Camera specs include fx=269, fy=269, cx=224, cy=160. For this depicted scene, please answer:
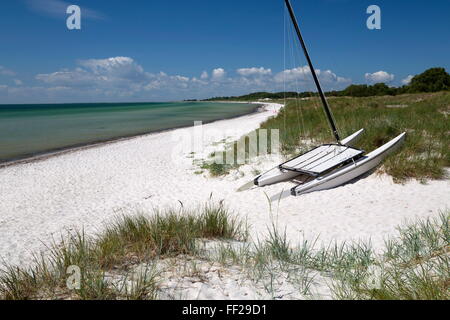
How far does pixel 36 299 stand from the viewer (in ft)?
7.33

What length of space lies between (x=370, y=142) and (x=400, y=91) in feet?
127

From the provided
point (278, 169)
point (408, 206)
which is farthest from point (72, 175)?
point (408, 206)

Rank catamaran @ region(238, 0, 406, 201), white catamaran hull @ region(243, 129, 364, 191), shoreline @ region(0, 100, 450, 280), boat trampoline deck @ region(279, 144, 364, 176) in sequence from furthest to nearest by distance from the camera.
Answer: white catamaran hull @ region(243, 129, 364, 191) < boat trampoline deck @ region(279, 144, 364, 176) < catamaran @ region(238, 0, 406, 201) < shoreline @ region(0, 100, 450, 280)

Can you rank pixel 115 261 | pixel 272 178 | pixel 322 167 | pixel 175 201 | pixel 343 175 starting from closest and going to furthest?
1. pixel 115 261
2. pixel 343 175
3. pixel 322 167
4. pixel 175 201
5. pixel 272 178

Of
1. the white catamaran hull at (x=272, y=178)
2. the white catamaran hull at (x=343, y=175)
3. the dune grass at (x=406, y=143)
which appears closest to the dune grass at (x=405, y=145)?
the dune grass at (x=406, y=143)

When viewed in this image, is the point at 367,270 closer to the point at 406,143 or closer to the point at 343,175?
the point at 343,175

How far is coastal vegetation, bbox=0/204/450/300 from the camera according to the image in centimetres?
226

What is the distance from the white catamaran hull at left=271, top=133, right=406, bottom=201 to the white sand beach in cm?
22

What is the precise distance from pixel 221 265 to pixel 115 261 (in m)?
1.13

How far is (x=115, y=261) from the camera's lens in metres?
2.87

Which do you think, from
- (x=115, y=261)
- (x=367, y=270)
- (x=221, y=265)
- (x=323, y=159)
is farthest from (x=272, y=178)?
(x=115, y=261)

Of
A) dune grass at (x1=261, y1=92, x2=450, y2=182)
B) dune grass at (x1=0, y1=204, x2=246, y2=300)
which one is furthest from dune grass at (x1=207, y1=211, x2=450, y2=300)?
dune grass at (x1=261, y1=92, x2=450, y2=182)

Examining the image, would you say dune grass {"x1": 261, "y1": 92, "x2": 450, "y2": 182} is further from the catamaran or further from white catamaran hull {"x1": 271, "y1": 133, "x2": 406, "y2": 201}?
the catamaran
